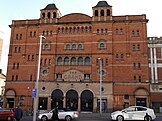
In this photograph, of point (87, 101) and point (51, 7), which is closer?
point (87, 101)

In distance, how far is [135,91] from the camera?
149ft

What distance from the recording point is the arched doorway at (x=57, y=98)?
1870 inches

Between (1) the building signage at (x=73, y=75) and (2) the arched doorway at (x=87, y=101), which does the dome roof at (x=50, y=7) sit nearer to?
(1) the building signage at (x=73, y=75)

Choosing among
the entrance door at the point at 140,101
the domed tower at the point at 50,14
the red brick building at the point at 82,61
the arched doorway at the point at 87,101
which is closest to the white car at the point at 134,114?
the red brick building at the point at 82,61

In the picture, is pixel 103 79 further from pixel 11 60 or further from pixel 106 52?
pixel 11 60

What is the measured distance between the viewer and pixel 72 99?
47125 millimetres

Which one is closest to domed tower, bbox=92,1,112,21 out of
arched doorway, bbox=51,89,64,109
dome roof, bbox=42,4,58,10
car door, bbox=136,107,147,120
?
dome roof, bbox=42,4,58,10

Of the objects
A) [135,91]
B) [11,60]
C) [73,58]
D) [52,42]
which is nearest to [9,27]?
→ [11,60]

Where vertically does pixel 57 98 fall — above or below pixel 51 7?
→ below

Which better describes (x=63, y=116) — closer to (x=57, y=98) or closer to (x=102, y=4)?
(x=57, y=98)

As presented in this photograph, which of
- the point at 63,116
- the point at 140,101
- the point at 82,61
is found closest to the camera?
the point at 63,116

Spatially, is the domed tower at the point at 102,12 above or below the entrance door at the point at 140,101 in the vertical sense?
above

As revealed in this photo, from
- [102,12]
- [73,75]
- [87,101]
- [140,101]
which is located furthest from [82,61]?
[140,101]

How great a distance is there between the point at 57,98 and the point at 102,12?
2277 centimetres
